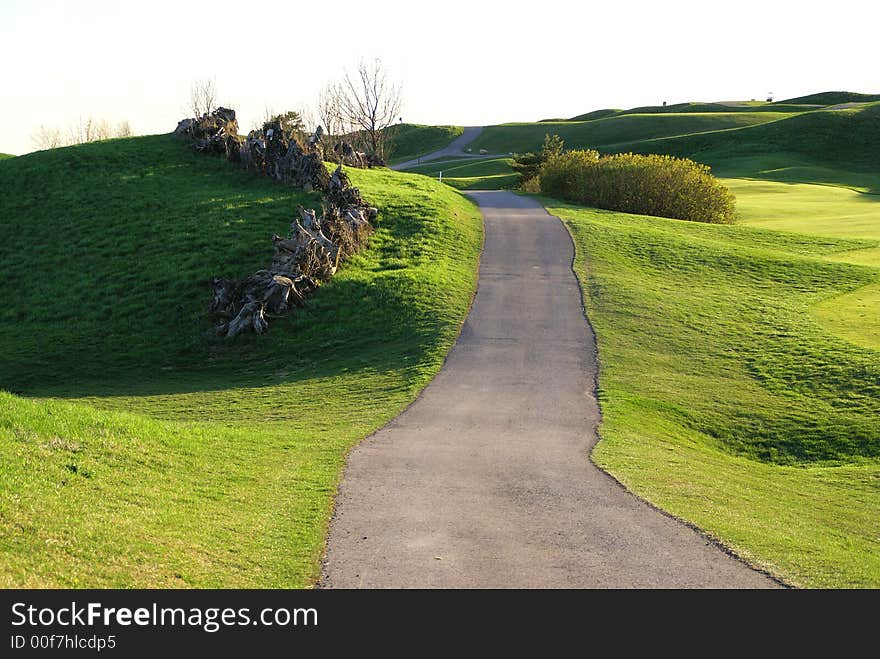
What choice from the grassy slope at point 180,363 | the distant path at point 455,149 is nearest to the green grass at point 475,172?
the distant path at point 455,149

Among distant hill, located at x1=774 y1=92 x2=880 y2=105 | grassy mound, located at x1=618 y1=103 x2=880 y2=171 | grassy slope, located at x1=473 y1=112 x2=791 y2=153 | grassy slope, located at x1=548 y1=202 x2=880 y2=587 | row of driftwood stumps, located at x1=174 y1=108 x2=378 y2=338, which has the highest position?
distant hill, located at x1=774 y1=92 x2=880 y2=105

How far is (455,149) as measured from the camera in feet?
403

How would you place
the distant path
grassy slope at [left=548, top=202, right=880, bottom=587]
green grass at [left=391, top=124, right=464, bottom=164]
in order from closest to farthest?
grassy slope at [left=548, top=202, right=880, bottom=587] < the distant path < green grass at [left=391, top=124, right=464, bottom=164]

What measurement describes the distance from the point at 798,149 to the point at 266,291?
81.3 m

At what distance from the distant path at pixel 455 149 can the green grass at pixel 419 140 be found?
3.94 ft

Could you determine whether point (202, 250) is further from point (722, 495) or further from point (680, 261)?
point (722, 495)

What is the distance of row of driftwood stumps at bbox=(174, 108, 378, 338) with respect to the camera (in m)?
29.5

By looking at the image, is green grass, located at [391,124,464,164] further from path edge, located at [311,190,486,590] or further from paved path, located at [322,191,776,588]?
paved path, located at [322,191,776,588]

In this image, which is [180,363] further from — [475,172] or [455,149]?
[455,149]

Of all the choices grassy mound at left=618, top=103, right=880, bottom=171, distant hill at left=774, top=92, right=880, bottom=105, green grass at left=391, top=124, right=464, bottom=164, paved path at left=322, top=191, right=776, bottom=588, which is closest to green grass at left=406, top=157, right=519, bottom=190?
grassy mound at left=618, top=103, right=880, bottom=171

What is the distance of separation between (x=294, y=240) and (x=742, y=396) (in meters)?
16.9

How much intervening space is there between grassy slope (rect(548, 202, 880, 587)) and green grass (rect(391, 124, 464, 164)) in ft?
284

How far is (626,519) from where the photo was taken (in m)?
12.1

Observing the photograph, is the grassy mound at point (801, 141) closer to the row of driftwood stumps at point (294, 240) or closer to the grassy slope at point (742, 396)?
the grassy slope at point (742, 396)
